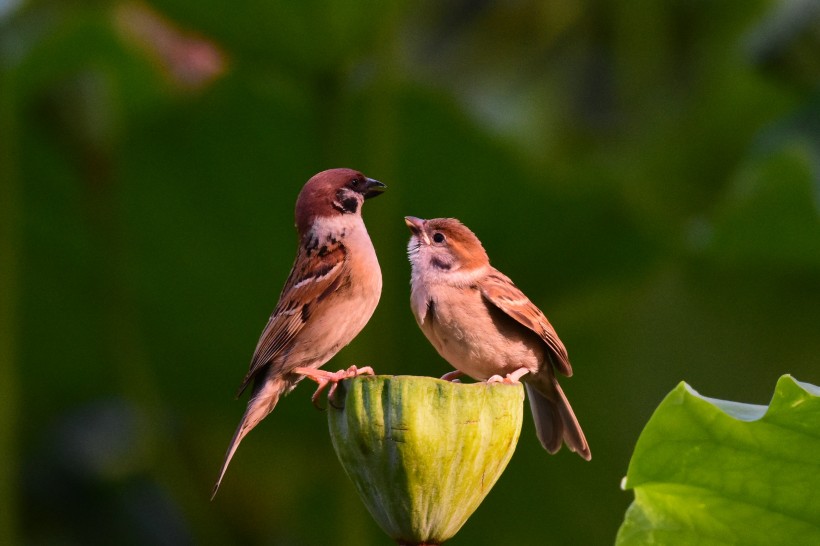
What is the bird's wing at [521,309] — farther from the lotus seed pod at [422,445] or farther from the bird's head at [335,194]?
the lotus seed pod at [422,445]

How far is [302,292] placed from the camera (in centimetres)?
178

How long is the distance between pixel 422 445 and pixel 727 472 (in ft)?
1.68

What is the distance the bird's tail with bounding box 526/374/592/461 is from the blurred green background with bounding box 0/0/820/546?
65cm

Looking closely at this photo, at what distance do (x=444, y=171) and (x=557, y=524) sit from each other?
1117 millimetres

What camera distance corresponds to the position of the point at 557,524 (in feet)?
11.5

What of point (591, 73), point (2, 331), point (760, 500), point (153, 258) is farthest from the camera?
point (591, 73)

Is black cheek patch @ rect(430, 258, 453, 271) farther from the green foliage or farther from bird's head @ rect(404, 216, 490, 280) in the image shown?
the green foliage

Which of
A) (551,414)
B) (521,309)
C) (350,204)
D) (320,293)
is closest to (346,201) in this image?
(350,204)

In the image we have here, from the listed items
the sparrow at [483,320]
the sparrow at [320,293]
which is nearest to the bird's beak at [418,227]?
the sparrow at [483,320]

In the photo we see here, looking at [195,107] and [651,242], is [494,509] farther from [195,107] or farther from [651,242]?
[195,107]

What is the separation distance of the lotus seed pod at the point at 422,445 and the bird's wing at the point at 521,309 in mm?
561

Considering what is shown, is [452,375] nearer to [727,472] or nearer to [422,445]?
[727,472]

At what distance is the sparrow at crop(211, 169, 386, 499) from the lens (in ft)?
5.59

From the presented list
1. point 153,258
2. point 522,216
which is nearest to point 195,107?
point 153,258
